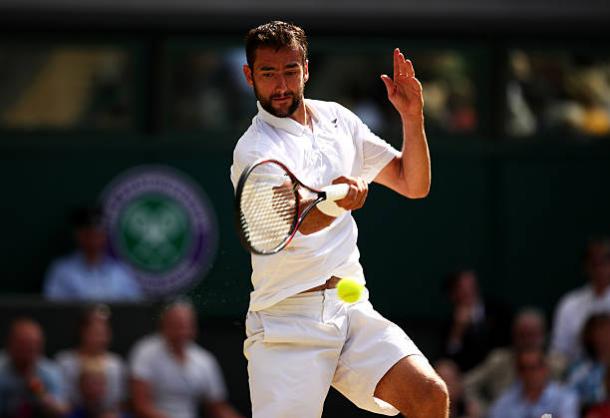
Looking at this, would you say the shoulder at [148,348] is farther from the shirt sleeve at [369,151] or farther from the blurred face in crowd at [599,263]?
the shirt sleeve at [369,151]

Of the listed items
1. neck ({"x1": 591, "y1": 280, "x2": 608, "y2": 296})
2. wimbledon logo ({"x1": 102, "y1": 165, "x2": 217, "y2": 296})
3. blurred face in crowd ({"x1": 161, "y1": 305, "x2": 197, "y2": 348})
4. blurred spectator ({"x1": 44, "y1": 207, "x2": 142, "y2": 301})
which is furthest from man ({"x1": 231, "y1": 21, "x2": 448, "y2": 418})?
wimbledon logo ({"x1": 102, "y1": 165, "x2": 217, "y2": 296})

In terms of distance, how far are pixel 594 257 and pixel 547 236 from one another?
55.9 inches

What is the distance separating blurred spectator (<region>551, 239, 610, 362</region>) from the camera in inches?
375

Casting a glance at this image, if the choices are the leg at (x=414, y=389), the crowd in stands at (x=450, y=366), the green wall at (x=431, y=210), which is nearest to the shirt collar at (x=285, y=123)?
the leg at (x=414, y=389)

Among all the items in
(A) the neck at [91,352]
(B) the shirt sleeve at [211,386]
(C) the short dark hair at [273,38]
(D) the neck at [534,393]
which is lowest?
(B) the shirt sleeve at [211,386]

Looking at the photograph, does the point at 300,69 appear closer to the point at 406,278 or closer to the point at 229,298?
the point at 229,298

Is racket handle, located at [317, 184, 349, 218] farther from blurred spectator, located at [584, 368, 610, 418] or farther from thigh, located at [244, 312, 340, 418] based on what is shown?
blurred spectator, located at [584, 368, 610, 418]

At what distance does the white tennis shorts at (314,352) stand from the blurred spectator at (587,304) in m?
4.22

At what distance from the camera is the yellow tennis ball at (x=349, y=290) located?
210 inches

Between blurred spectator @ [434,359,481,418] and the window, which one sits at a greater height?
the window

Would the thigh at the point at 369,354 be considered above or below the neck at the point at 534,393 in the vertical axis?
A: above

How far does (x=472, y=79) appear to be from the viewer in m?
10.8

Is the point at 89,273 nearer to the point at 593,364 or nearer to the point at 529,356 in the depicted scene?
the point at 529,356

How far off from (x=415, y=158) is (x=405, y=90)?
0.90ft
